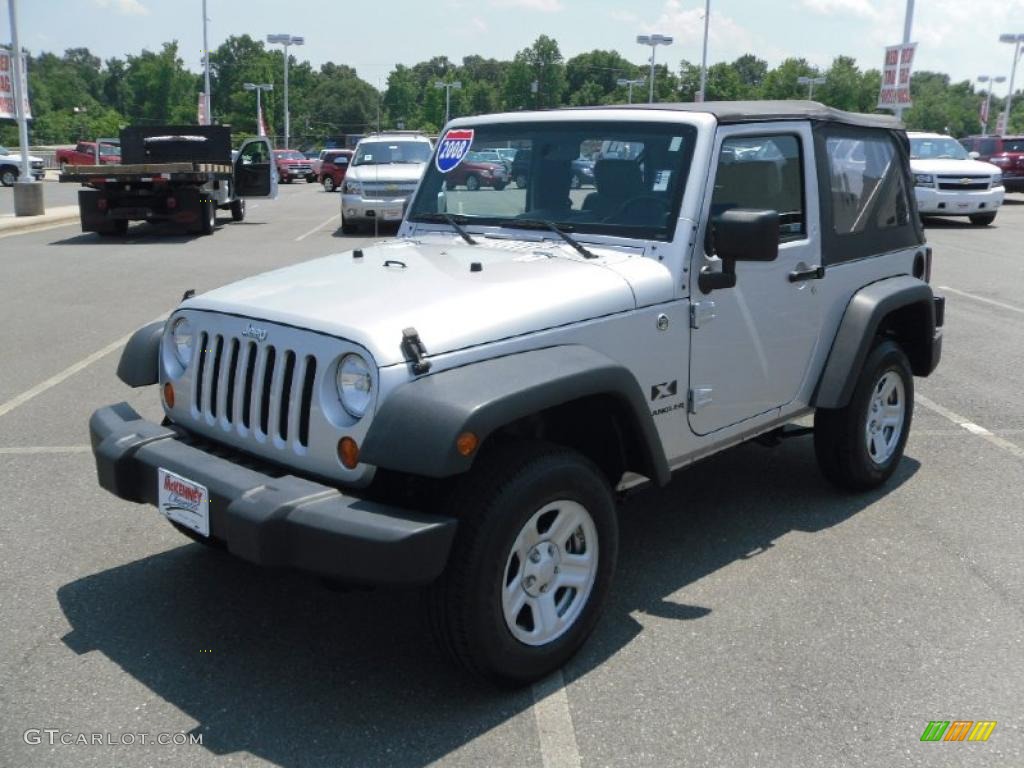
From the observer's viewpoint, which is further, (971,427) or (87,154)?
(87,154)

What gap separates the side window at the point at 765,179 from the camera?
4219mm

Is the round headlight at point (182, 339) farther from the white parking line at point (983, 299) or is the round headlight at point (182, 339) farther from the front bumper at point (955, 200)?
the front bumper at point (955, 200)

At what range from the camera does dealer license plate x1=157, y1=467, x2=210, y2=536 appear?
10.7ft

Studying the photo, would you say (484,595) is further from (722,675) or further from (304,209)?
(304,209)

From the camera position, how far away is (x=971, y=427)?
6.54 meters

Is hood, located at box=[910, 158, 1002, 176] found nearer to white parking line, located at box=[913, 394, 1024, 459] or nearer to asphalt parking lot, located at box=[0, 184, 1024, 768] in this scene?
white parking line, located at box=[913, 394, 1024, 459]

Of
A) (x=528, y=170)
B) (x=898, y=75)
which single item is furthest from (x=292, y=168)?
(x=528, y=170)

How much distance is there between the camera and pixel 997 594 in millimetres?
Result: 4129

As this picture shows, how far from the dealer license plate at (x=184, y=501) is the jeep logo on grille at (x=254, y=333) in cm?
52

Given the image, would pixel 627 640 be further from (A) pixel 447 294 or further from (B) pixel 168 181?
(B) pixel 168 181

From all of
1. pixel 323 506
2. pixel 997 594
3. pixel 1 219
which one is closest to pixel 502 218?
pixel 323 506

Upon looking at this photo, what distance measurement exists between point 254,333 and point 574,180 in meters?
1.66

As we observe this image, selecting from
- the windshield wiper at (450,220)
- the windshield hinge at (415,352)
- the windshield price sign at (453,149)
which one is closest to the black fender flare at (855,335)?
the windshield wiper at (450,220)

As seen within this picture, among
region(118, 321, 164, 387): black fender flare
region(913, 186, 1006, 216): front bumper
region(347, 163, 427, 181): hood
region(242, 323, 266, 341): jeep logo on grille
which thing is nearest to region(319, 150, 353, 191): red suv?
region(347, 163, 427, 181): hood
